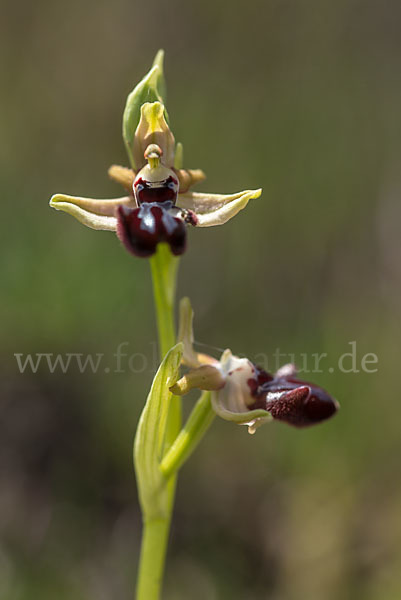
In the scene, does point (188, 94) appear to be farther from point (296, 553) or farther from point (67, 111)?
point (296, 553)

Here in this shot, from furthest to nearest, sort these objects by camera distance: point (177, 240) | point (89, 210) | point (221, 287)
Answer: point (221, 287), point (89, 210), point (177, 240)

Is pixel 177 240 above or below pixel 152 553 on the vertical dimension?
above

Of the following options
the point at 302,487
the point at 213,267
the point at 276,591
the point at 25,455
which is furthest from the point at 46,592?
the point at 213,267

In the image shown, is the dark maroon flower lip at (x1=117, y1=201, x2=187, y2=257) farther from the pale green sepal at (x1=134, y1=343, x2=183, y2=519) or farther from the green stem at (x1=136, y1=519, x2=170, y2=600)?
the green stem at (x1=136, y1=519, x2=170, y2=600)

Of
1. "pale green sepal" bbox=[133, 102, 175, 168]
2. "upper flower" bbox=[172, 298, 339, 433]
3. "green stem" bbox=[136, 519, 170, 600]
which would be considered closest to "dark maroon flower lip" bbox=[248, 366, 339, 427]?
"upper flower" bbox=[172, 298, 339, 433]

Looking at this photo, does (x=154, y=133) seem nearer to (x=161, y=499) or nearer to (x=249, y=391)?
(x=249, y=391)

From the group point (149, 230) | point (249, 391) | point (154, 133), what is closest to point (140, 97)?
point (154, 133)
